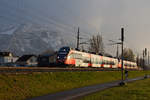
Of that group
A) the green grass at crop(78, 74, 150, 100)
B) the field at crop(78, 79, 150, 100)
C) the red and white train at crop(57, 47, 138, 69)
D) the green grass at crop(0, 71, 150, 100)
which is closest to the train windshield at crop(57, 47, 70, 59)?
the red and white train at crop(57, 47, 138, 69)

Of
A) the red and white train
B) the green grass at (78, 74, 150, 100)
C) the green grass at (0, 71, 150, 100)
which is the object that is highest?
the red and white train

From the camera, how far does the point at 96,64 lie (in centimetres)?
6206

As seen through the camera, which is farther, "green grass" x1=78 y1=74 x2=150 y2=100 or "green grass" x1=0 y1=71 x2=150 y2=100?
"green grass" x1=0 y1=71 x2=150 y2=100

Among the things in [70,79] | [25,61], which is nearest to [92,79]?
[70,79]

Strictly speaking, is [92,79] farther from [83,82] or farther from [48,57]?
[48,57]

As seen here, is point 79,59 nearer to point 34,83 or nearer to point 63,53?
point 63,53

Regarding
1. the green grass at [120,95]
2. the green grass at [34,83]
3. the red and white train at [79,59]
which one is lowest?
the green grass at [120,95]

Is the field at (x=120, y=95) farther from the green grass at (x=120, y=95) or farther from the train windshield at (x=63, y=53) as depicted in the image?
the train windshield at (x=63, y=53)

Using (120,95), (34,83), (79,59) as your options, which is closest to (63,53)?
(79,59)

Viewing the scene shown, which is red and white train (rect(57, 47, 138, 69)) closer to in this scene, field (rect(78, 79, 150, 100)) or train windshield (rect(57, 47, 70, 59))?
train windshield (rect(57, 47, 70, 59))

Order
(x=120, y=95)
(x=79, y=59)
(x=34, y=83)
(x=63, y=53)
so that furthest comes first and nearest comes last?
(x=79, y=59)
(x=63, y=53)
(x=34, y=83)
(x=120, y=95)

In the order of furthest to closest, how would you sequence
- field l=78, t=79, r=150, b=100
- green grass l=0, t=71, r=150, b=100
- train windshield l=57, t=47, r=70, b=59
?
train windshield l=57, t=47, r=70, b=59, green grass l=0, t=71, r=150, b=100, field l=78, t=79, r=150, b=100

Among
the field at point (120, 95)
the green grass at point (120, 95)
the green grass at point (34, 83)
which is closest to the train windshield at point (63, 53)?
the green grass at point (34, 83)

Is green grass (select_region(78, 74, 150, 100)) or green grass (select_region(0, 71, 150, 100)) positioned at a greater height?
green grass (select_region(0, 71, 150, 100))
